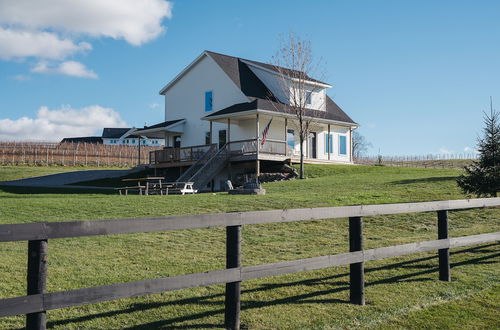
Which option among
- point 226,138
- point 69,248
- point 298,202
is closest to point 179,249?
point 69,248

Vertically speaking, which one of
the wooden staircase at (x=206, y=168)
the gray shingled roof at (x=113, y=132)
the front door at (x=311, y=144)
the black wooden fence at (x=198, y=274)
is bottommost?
the black wooden fence at (x=198, y=274)

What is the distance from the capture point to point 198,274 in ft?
15.5

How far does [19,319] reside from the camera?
5.33 m

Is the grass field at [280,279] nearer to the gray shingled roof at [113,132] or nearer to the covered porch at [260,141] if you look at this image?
the covered porch at [260,141]

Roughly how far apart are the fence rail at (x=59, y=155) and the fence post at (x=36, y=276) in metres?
51.7

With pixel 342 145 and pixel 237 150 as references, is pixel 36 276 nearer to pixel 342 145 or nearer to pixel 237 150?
pixel 237 150

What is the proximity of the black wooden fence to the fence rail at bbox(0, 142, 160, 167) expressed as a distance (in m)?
51.0

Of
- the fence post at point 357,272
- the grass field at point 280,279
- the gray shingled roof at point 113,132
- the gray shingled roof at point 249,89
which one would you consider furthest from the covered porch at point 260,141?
the gray shingled roof at point 113,132

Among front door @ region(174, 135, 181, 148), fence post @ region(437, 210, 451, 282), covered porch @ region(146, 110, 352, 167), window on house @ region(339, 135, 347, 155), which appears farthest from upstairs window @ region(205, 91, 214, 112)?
fence post @ region(437, 210, 451, 282)

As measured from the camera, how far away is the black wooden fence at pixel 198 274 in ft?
12.7

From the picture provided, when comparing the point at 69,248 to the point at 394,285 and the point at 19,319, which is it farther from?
the point at 394,285

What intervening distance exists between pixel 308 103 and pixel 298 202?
66.4 feet

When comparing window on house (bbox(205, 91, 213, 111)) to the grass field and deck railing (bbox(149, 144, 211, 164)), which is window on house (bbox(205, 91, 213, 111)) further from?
the grass field

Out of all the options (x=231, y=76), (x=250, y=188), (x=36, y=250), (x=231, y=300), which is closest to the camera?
(x=36, y=250)
